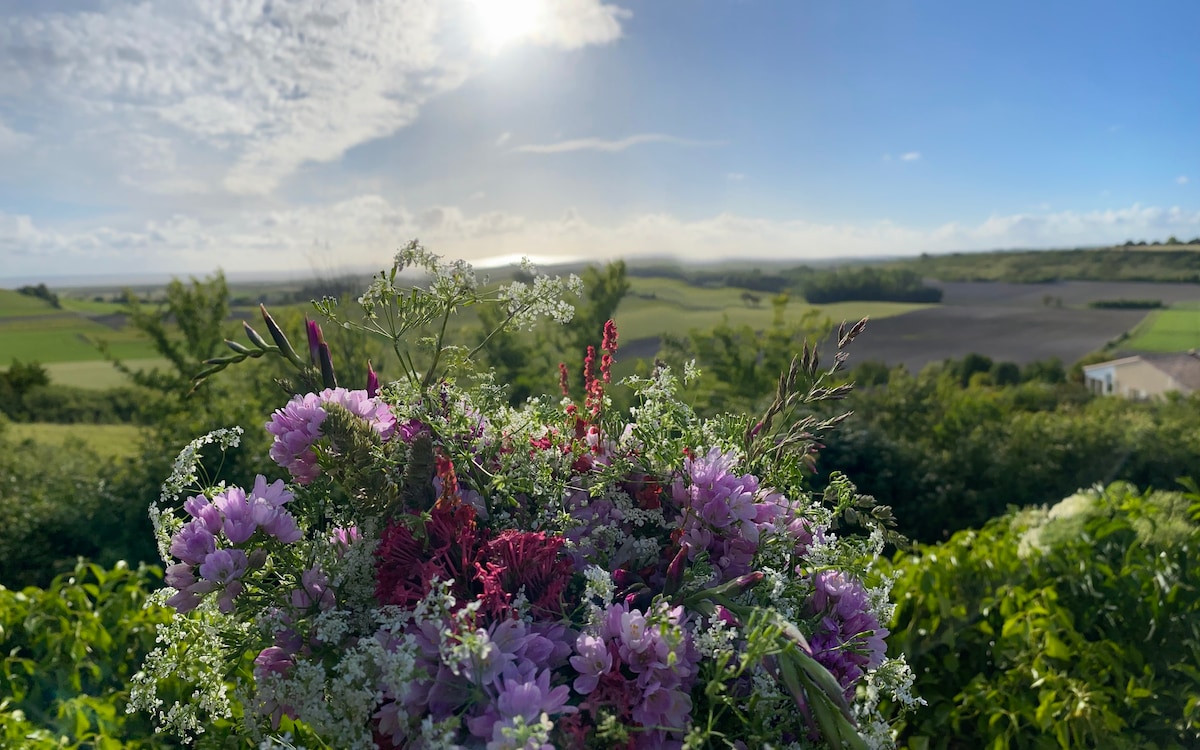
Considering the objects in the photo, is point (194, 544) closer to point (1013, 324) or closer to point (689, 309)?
point (689, 309)

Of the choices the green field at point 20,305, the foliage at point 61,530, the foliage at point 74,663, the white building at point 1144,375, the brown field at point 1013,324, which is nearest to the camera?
the foliage at point 74,663

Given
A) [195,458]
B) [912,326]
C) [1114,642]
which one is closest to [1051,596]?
[1114,642]

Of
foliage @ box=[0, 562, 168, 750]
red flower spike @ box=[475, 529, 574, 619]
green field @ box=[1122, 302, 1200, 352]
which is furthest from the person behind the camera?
green field @ box=[1122, 302, 1200, 352]

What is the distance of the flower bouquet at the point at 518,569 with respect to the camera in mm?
731

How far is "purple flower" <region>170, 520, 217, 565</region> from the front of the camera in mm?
857

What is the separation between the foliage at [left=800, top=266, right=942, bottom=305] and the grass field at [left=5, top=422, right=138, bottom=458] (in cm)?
723

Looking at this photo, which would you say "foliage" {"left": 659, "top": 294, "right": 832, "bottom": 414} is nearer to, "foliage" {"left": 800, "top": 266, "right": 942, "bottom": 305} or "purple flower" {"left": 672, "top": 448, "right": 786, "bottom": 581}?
"foliage" {"left": 800, "top": 266, "right": 942, "bottom": 305}

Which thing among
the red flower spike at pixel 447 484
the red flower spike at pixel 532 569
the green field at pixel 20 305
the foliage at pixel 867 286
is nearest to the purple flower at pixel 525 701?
the red flower spike at pixel 532 569

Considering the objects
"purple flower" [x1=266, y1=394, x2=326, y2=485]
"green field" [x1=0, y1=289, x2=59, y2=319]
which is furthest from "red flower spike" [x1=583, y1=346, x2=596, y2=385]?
"green field" [x1=0, y1=289, x2=59, y2=319]

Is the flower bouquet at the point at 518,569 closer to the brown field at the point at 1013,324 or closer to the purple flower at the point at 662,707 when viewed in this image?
the purple flower at the point at 662,707

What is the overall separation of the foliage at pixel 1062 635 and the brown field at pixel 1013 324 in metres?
6.50

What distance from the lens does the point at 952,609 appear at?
7.22ft

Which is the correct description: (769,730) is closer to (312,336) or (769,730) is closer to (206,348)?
(312,336)

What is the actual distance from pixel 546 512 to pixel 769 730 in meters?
0.35
